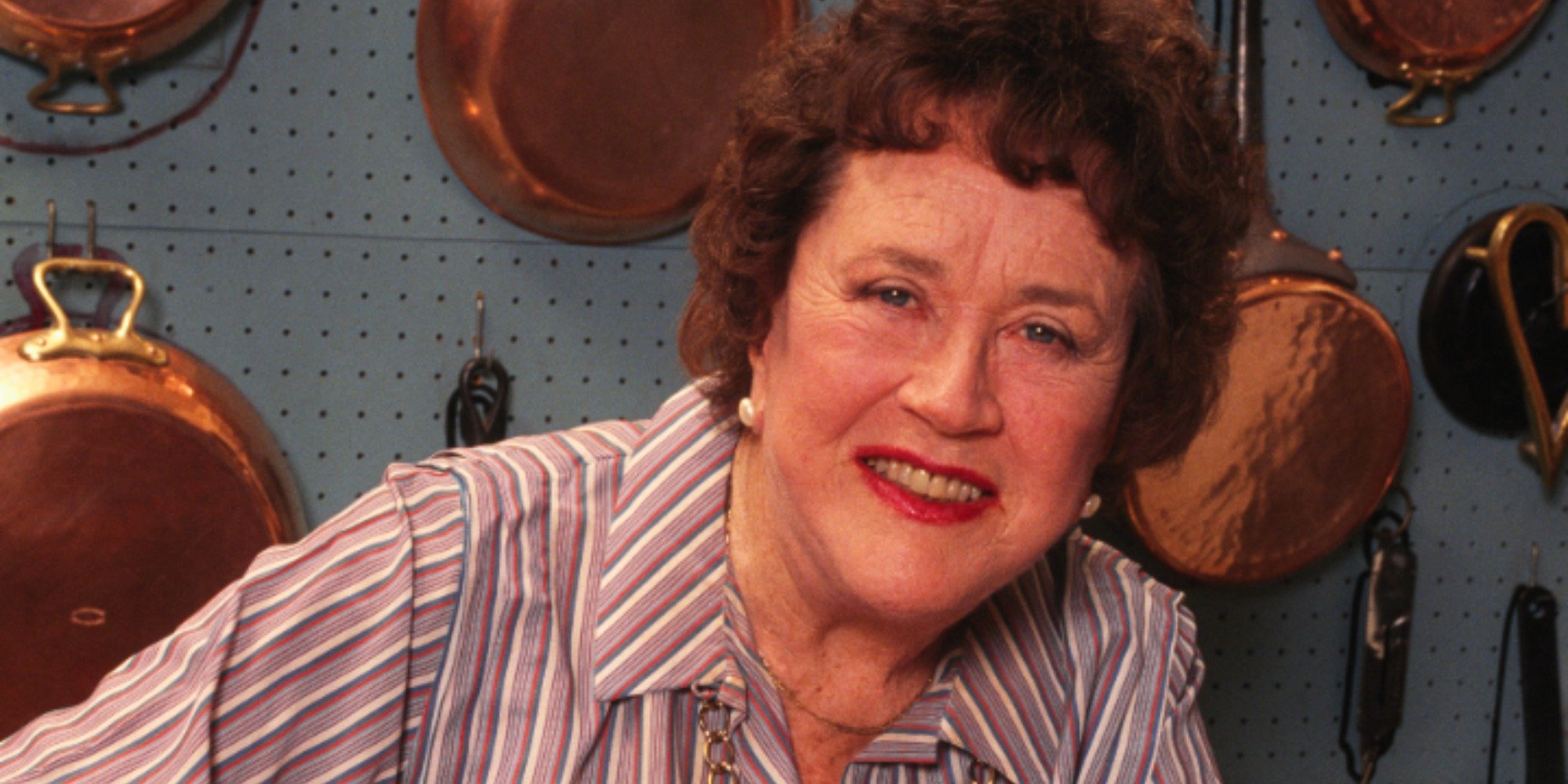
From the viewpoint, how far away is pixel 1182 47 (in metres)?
0.86

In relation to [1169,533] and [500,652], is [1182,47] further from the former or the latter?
[1169,533]

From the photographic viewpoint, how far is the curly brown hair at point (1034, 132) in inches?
31.8

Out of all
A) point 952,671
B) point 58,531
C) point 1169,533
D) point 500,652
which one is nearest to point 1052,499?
point 952,671

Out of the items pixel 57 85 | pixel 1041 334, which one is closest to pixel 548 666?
pixel 1041 334

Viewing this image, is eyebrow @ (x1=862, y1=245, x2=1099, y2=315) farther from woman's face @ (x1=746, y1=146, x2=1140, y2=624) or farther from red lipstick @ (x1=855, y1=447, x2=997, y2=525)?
red lipstick @ (x1=855, y1=447, x2=997, y2=525)

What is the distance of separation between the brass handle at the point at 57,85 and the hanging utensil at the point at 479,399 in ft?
1.15

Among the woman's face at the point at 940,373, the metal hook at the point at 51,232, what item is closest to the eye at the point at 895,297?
the woman's face at the point at 940,373

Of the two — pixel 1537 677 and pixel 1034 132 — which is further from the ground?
pixel 1034 132

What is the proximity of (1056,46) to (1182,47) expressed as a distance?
0.10 meters

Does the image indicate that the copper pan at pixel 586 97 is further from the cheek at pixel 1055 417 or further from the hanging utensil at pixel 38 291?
the cheek at pixel 1055 417

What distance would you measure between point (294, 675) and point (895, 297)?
41 cm

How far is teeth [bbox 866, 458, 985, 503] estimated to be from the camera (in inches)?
32.5

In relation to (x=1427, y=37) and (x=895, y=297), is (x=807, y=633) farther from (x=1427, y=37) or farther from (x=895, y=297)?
(x=1427, y=37)

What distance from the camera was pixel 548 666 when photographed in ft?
2.87
